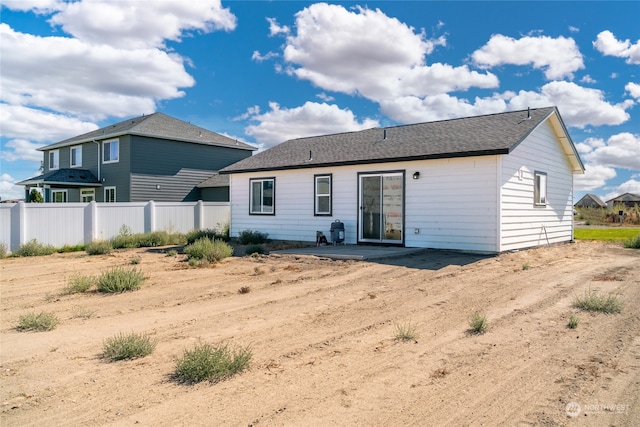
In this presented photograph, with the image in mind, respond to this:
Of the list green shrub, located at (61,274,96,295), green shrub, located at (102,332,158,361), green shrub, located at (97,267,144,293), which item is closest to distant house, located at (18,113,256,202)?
green shrub, located at (61,274,96,295)

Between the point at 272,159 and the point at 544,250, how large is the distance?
10783 mm

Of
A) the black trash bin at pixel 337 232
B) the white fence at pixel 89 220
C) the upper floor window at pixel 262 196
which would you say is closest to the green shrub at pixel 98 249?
the white fence at pixel 89 220

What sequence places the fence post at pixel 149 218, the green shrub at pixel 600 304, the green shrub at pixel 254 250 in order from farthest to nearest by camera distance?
the fence post at pixel 149 218
the green shrub at pixel 254 250
the green shrub at pixel 600 304

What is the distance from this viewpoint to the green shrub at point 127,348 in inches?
195

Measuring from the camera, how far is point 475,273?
33.4ft

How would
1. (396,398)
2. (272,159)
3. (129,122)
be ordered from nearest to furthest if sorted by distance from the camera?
(396,398) < (272,159) < (129,122)

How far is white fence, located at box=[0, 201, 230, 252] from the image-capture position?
15.4 m

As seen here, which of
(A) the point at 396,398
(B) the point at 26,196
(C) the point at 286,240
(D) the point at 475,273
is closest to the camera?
(A) the point at 396,398

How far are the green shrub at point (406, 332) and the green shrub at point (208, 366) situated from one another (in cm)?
193

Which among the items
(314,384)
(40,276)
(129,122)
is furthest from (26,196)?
(314,384)

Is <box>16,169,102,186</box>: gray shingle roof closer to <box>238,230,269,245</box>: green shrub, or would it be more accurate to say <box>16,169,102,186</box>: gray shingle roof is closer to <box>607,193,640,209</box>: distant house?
<box>238,230,269,245</box>: green shrub

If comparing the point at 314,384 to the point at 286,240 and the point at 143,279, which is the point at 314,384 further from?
the point at 286,240

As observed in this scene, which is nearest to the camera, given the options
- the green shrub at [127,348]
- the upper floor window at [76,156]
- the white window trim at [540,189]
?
the green shrub at [127,348]

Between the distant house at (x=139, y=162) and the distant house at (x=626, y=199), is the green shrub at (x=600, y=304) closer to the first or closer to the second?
the distant house at (x=139, y=162)
